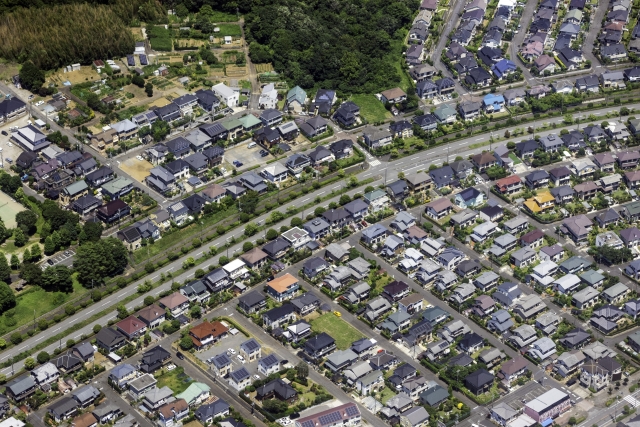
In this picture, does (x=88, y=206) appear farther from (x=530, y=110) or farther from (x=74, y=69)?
(x=530, y=110)

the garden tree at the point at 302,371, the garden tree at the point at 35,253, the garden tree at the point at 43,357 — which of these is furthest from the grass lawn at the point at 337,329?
the garden tree at the point at 35,253

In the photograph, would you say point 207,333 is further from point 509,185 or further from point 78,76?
point 78,76

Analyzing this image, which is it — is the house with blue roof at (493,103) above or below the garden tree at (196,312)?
above

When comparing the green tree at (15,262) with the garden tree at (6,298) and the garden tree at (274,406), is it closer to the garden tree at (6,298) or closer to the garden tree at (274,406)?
the garden tree at (6,298)

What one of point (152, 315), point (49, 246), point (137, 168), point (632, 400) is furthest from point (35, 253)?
point (632, 400)

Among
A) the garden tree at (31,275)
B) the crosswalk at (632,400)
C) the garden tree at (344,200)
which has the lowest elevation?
the crosswalk at (632,400)
